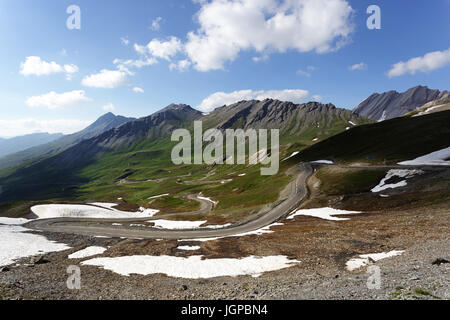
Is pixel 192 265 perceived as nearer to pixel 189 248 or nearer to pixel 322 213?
pixel 189 248

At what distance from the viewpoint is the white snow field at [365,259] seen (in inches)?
974

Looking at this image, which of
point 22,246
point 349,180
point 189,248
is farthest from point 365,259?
point 349,180

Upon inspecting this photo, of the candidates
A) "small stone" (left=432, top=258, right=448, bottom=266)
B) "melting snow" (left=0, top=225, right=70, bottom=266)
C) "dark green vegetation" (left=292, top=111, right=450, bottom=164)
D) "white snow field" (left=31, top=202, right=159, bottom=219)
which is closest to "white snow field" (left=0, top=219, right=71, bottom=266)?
"melting snow" (left=0, top=225, right=70, bottom=266)

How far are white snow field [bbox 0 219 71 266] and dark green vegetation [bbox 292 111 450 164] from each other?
362 ft

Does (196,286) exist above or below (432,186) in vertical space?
below

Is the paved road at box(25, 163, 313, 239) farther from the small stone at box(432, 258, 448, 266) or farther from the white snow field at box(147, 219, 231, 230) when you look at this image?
the small stone at box(432, 258, 448, 266)

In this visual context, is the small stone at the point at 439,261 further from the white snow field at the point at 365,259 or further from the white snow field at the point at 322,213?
the white snow field at the point at 322,213

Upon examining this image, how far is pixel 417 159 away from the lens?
83.7 meters

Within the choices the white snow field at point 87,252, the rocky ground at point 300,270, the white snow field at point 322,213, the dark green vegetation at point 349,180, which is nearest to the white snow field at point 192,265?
the rocky ground at point 300,270
